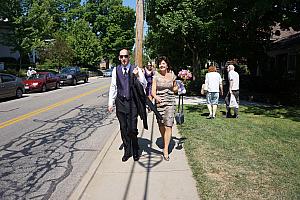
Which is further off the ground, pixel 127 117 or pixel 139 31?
pixel 139 31

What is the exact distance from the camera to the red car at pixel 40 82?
25516mm

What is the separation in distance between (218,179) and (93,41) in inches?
2222

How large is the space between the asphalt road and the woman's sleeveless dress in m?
1.72

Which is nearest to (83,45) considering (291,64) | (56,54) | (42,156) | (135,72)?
(56,54)

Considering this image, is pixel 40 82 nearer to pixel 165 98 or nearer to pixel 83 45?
pixel 165 98

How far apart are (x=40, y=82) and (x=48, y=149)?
19.0 metres

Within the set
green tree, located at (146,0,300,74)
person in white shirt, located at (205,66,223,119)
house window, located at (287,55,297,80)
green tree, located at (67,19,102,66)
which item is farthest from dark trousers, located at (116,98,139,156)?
green tree, located at (67,19,102,66)

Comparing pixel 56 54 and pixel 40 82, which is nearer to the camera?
pixel 40 82

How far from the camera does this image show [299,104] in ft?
56.2

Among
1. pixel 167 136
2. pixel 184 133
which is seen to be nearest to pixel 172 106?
pixel 167 136

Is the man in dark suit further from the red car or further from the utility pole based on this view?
the red car

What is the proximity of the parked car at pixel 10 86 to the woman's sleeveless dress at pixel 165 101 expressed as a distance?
15534 millimetres

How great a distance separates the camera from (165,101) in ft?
22.1

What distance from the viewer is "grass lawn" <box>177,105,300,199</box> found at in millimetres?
4949
